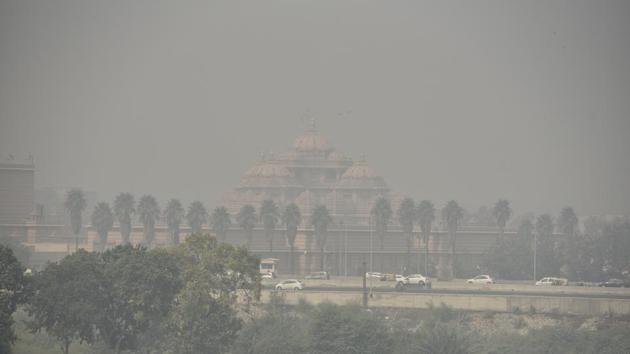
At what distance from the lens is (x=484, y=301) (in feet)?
378

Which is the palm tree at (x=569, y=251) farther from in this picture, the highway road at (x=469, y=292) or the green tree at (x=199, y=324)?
the green tree at (x=199, y=324)

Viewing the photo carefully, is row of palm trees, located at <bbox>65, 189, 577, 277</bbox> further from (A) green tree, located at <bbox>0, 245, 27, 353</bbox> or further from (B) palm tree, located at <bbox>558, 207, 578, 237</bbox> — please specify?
(A) green tree, located at <bbox>0, 245, 27, 353</bbox>

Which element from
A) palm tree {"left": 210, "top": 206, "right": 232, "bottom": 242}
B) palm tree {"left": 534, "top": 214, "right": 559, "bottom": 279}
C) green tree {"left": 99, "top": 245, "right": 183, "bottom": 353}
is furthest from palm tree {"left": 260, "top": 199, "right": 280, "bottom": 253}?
green tree {"left": 99, "top": 245, "right": 183, "bottom": 353}

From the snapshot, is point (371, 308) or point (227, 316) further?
point (371, 308)

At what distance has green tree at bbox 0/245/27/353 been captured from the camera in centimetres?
8725

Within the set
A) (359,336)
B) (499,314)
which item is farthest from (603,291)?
(359,336)

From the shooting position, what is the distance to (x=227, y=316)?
3748 inches

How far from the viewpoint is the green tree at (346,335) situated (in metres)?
96.6

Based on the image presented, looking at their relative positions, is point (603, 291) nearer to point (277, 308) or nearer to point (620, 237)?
point (277, 308)

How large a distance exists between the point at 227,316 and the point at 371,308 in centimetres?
2443

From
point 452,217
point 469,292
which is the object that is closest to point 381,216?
point 452,217

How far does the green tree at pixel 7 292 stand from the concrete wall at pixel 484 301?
32396mm

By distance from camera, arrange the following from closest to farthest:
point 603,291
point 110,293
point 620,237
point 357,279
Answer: point 110,293 → point 603,291 → point 357,279 → point 620,237

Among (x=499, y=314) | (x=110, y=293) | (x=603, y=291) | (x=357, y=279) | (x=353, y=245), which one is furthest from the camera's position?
(x=353, y=245)
